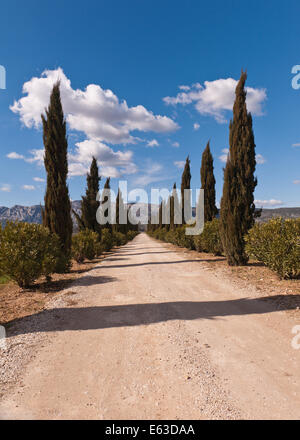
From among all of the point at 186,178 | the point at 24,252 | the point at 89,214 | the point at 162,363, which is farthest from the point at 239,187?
the point at 186,178

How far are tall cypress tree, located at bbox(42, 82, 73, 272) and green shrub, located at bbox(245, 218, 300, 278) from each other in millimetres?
8463

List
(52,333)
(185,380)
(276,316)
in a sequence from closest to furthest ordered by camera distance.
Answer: (185,380) < (52,333) < (276,316)

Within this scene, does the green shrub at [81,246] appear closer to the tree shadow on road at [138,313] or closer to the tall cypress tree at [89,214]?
the tall cypress tree at [89,214]

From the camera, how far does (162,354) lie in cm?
363

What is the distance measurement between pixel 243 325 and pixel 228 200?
8.10 meters

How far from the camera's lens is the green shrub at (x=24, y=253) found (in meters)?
7.09

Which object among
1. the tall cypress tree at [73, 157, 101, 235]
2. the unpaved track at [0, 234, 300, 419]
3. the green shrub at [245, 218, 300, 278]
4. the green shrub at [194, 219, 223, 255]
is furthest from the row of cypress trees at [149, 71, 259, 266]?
the tall cypress tree at [73, 157, 101, 235]

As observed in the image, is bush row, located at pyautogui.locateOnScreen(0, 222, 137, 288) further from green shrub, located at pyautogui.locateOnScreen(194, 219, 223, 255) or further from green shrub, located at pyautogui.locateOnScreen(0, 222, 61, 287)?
green shrub, located at pyautogui.locateOnScreen(194, 219, 223, 255)

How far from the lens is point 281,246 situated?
300 inches

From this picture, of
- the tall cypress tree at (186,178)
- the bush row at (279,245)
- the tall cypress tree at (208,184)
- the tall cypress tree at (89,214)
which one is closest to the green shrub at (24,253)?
the bush row at (279,245)

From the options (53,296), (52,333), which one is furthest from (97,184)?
(52,333)

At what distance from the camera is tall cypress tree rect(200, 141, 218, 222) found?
19703 millimetres

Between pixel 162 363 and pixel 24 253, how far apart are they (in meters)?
5.68
